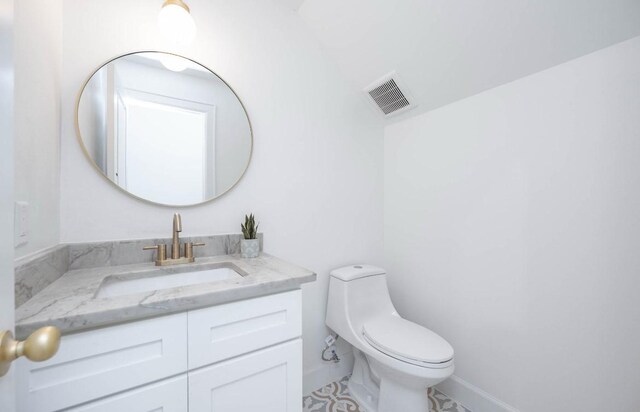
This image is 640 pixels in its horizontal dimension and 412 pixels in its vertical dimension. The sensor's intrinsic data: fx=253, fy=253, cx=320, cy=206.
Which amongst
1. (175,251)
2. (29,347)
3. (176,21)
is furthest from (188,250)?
(176,21)

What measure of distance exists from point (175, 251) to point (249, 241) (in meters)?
0.31

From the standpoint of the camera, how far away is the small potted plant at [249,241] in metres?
1.21

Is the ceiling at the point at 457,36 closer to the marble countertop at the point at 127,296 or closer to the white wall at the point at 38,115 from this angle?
the white wall at the point at 38,115

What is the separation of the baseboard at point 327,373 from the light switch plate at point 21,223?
1.44 m

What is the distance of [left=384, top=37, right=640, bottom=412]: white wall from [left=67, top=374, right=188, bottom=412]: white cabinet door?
1419 mm

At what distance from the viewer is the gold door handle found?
1.01 ft

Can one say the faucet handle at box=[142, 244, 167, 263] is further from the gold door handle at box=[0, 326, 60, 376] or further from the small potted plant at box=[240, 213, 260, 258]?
the gold door handle at box=[0, 326, 60, 376]

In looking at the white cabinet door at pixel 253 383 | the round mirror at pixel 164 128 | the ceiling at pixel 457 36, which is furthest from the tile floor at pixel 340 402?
the ceiling at pixel 457 36

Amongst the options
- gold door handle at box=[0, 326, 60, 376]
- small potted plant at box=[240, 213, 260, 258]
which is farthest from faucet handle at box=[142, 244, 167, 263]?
gold door handle at box=[0, 326, 60, 376]

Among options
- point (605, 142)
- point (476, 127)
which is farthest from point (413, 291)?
point (605, 142)

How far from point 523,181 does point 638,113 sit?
0.42m

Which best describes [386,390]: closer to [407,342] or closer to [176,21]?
[407,342]

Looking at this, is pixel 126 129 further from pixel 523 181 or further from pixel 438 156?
pixel 523 181

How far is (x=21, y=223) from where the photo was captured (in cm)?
69
